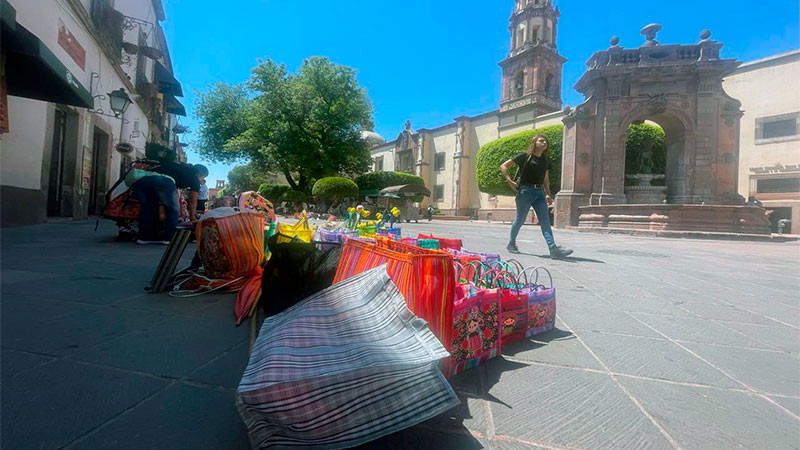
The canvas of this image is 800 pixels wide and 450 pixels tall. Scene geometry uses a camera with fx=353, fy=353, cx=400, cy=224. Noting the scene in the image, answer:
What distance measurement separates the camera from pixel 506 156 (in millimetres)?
27891

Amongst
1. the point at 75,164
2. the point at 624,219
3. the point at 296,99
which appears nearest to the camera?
the point at 75,164

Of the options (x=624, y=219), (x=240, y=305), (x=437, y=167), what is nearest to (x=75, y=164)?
(x=240, y=305)

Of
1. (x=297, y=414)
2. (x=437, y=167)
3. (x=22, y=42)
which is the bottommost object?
(x=297, y=414)

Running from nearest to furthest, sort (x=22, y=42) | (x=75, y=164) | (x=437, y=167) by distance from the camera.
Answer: (x=22, y=42)
(x=75, y=164)
(x=437, y=167)

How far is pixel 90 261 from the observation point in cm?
362

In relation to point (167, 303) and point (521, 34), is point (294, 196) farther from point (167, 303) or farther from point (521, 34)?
point (521, 34)

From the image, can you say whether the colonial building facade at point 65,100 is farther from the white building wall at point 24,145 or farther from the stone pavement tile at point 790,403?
the stone pavement tile at point 790,403

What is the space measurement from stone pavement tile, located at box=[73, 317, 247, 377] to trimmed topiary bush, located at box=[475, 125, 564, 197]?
83.4 ft

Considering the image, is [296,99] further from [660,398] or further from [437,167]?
[660,398]

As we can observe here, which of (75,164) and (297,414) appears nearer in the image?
(297,414)

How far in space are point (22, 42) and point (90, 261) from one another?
8.83 ft

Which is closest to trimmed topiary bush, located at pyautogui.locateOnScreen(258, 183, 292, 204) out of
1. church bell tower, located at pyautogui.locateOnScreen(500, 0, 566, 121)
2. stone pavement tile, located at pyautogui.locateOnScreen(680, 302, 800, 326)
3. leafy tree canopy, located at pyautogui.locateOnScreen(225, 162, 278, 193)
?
leafy tree canopy, located at pyautogui.locateOnScreen(225, 162, 278, 193)

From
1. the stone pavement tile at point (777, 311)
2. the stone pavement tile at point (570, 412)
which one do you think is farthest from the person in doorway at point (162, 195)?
the stone pavement tile at point (777, 311)

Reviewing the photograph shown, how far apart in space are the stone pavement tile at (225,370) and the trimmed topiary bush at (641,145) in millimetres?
24833
